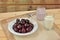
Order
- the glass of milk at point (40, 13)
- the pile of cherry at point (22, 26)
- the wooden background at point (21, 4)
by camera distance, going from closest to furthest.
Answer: the pile of cherry at point (22, 26)
the glass of milk at point (40, 13)
the wooden background at point (21, 4)

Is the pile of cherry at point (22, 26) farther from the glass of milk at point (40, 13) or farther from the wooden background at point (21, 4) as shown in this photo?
the wooden background at point (21, 4)

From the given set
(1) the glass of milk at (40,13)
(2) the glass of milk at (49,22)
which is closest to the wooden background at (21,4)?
(1) the glass of milk at (40,13)

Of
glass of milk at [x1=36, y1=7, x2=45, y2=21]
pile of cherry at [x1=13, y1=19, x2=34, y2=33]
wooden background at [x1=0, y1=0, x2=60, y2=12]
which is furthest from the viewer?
wooden background at [x1=0, y1=0, x2=60, y2=12]

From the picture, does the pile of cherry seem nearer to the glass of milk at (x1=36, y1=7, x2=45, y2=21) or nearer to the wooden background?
the glass of milk at (x1=36, y1=7, x2=45, y2=21)

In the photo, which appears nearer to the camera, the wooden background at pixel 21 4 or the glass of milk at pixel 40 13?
the glass of milk at pixel 40 13

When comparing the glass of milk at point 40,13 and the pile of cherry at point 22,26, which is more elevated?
the glass of milk at point 40,13

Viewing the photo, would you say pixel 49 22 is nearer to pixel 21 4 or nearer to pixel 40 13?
pixel 40 13

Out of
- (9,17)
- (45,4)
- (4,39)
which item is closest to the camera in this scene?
(4,39)

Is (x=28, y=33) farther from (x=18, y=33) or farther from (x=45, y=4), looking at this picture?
(x=45, y=4)

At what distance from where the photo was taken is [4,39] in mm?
1303

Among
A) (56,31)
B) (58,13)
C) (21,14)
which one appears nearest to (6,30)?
(21,14)

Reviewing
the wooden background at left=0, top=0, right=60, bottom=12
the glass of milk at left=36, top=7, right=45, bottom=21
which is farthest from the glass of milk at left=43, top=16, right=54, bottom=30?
the wooden background at left=0, top=0, right=60, bottom=12

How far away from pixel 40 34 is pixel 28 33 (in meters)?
0.10

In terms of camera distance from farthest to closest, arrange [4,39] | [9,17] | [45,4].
A: 1. [45,4]
2. [9,17]
3. [4,39]
